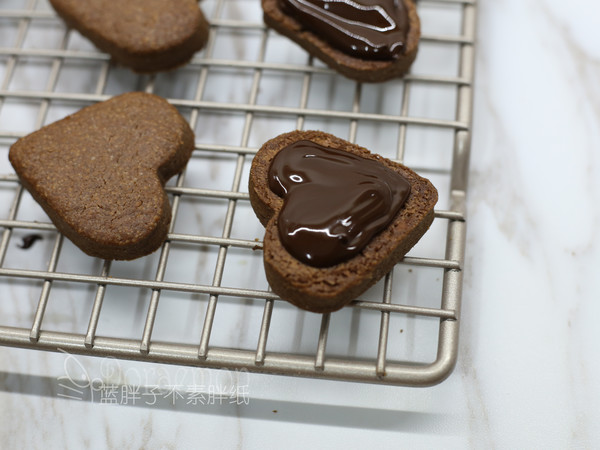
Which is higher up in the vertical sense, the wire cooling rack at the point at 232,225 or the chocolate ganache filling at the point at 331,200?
the chocolate ganache filling at the point at 331,200

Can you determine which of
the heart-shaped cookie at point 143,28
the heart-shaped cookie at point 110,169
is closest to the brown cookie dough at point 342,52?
the heart-shaped cookie at point 143,28

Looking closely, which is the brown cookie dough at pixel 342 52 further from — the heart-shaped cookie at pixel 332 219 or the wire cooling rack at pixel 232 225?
the heart-shaped cookie at pixel 332 219

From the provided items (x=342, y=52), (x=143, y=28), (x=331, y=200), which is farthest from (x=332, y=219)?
(x=143, y=28)

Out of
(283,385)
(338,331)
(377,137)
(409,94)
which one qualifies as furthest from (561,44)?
(283,385)

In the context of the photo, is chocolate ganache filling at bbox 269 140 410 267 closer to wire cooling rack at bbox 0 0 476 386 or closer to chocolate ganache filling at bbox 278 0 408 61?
wire cooling rack at bbox 0 0 476 386

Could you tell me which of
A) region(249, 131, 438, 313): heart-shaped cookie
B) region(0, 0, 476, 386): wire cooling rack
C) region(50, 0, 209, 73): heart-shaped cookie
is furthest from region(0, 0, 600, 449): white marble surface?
region(50, 0, 209, 73): heart-shaped cookie

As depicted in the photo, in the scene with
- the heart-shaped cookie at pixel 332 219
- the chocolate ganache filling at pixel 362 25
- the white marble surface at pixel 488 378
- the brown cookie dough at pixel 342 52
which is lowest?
the white marble surface at pixel 488 378

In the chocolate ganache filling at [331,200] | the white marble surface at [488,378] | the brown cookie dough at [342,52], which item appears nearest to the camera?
the chocolate ganache filling at [331,200]
